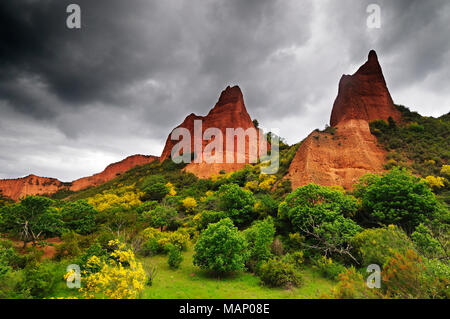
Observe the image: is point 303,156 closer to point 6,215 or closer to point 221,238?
point 221,238

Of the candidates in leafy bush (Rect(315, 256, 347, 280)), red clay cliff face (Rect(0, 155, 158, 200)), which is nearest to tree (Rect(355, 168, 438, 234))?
leafy bush (Rect(315, 256, 347, 280))

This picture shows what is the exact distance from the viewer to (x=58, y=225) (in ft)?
65.6

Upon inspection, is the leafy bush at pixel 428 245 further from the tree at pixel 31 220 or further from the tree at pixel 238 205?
the tree at pixel 31 220

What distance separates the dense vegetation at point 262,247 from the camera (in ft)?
26.4

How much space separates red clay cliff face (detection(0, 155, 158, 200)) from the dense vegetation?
6348 centimetres

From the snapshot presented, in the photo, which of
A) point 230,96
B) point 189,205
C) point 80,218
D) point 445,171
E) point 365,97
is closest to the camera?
point 445,171

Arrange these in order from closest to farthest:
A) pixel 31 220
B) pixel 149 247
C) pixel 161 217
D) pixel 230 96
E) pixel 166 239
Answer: pixel 149 247 < pixel 166 239 < pixel 31 220 < pixel 161 217 < pixel 230 96

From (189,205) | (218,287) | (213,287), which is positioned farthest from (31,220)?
(218,287)

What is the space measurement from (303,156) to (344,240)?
15.1 metres

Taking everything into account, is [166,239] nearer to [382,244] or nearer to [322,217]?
[322,217]

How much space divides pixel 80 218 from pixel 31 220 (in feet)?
15.3

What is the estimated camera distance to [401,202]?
14.8 metres

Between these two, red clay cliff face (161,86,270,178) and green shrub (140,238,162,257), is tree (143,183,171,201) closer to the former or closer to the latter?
red clay cliff face (161,86,270,178)
